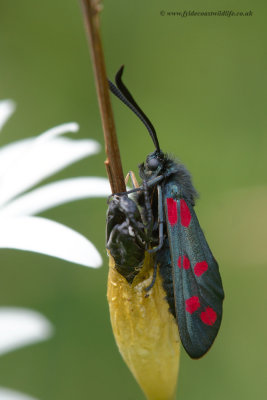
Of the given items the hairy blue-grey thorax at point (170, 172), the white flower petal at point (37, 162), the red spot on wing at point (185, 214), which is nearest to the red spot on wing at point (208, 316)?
the red spot on wing at point (185, 214)

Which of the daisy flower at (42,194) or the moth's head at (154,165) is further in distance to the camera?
the moth's head at (154,165)

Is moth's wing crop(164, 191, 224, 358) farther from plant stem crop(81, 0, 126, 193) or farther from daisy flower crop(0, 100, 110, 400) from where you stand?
plant stem crop(81, 0, 126, 193)

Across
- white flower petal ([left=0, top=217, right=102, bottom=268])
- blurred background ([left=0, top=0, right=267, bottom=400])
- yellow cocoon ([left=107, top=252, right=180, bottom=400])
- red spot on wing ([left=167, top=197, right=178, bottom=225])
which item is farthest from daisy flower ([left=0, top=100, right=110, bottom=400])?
blurred background ([left=0, top=0, right=267, bottom=400])

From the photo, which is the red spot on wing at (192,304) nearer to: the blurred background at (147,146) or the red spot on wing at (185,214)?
the red spot on wing at (185,214)

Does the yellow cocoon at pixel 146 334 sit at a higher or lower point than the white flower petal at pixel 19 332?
lower

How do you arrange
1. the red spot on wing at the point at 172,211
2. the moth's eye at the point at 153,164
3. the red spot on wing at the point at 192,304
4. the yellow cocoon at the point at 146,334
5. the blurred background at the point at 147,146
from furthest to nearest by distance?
the blurred background at the point at 147,146
the moth's eye at the point at 153,164
the red spot on wing at the point at 172,211
the red spot on wing at the point at 192,304
the yellow cocoon at the point at 146,334

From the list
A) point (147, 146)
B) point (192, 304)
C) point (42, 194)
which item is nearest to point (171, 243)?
point (192, 304)
